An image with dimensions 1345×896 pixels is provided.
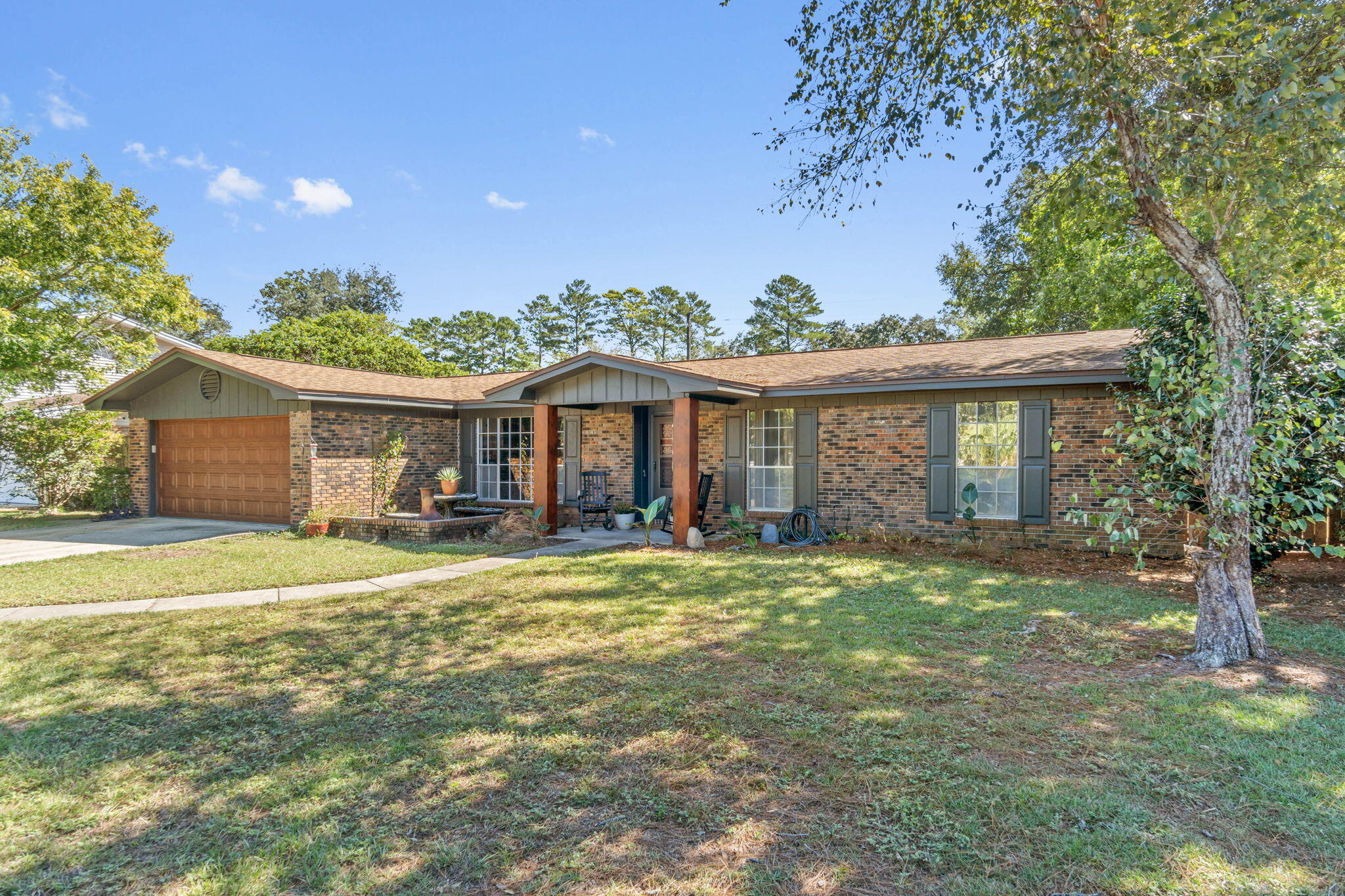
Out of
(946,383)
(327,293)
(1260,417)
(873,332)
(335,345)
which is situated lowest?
(1260,417)

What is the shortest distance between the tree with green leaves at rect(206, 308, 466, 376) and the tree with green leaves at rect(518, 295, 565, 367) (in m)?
10.0

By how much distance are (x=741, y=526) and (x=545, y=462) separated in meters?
3.57

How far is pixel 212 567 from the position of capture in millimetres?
8711

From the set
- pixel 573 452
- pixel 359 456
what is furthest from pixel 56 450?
pixel 573 452

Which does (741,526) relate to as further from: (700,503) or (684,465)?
(684,465)

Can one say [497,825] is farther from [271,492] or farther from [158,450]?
[158,450]

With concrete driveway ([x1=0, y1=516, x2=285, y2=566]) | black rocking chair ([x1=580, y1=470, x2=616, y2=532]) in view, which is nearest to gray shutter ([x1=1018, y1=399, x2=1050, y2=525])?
black rocking chair ([x1=580, y1=470, x2=616, y2=532])

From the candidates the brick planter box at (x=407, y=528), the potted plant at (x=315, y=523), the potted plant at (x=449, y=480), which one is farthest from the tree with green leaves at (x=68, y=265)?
the potted plant at (x=449, y=480)

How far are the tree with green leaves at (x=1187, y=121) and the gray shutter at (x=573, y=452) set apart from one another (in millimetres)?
7514

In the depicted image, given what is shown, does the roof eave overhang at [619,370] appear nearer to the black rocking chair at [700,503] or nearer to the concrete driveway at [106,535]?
the black rocking chair at [700,503]

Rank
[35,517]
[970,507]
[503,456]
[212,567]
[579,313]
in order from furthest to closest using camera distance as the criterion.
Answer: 1. [579,313]
2. [35,517]
3. [503,456]
4. [970,507]
5. [212,567]

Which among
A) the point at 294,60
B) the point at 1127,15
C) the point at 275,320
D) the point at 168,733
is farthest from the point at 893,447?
the point at 275,320

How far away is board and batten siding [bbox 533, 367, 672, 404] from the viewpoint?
10.6 metres

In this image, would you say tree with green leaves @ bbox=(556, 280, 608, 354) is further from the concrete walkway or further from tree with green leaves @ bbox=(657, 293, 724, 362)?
the concrete walkway
